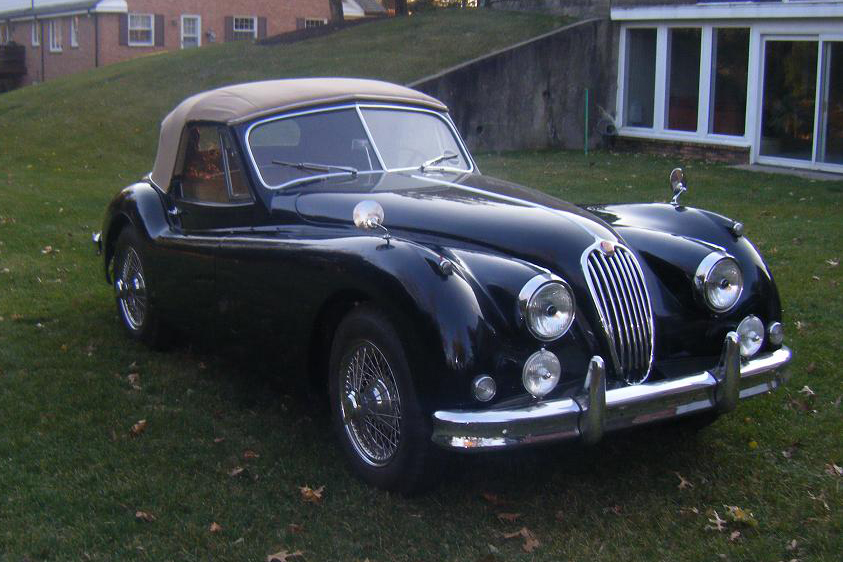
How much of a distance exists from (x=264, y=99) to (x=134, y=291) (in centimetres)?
190

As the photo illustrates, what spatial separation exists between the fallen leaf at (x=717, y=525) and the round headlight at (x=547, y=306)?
1018 mm

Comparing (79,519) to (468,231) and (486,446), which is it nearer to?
(486,446)

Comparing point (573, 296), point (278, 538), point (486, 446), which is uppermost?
point (573, 296)

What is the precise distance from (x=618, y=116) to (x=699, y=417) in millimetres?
15834

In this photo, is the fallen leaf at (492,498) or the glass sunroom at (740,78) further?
the glass sunroom at (740,78)

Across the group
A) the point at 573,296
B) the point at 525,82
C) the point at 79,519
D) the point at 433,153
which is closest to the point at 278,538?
the point at 79,519

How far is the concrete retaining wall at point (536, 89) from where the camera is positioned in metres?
18.4

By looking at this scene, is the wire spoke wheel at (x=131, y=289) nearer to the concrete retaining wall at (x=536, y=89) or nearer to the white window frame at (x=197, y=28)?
the concrete retaining wall at (x=536, y=89)

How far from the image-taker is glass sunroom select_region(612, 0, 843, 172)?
1614 cm

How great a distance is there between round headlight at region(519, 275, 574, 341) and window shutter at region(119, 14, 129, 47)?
34444mm

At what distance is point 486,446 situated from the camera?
4043 mm

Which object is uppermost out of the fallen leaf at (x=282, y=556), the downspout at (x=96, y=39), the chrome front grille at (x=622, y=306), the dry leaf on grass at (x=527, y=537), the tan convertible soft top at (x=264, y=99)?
the downspout at (x=96, y=39)

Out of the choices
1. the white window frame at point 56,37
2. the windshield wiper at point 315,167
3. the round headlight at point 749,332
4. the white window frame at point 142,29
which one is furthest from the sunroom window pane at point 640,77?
the white window frame at point 56,37

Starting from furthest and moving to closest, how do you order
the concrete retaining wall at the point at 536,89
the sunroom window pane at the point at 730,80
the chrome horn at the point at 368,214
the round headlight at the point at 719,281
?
1. the concrete retaining wall at the point at 536,89
2. the sunroom window pane at the point at 730,80
3. the round headlight at the point at 719,281
4. the chrome horn at the point at 368,214
